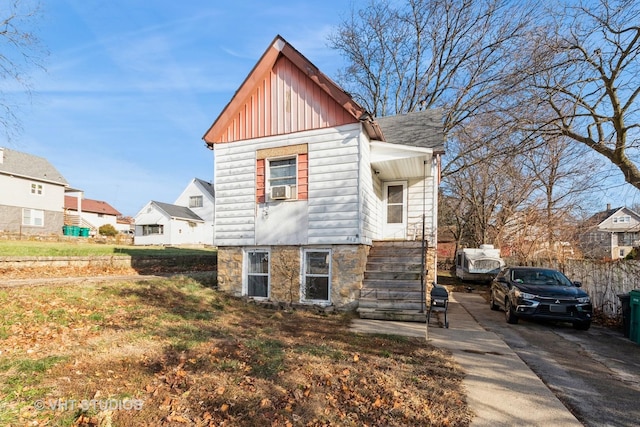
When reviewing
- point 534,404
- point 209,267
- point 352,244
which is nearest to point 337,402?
point 534,404

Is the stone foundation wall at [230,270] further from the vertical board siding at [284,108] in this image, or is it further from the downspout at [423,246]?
the downspout at [423,246]

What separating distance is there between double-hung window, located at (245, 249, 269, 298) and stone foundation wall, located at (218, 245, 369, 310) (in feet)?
0.83

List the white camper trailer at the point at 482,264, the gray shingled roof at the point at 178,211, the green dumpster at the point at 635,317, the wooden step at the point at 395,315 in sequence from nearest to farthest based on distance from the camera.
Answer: the green dumpster at the point at 635,317 → the wooden step at the point at 395,315 → the white camper trailer at the point at 482,264 → the gray shingled roof at the point at 178,211

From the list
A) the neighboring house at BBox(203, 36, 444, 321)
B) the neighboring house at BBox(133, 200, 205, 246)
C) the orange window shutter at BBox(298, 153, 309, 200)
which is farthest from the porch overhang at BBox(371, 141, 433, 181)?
the neighboring house at BBox(133, 200, 205, 246)

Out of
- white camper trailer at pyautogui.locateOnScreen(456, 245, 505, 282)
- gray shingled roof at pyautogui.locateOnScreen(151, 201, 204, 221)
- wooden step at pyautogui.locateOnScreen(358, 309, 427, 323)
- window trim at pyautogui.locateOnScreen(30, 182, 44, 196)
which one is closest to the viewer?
wooden step at pyautogui.locateOnScreen(358, 309, 427, 323)

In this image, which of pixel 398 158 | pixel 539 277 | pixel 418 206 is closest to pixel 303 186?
pixel 398 158

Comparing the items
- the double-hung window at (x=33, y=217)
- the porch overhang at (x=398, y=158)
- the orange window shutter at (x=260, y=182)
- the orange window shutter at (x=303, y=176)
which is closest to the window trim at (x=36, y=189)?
the double-hung window at (x=33, y=217)

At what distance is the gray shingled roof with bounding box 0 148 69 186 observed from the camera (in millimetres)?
26094

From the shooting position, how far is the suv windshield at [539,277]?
9.38 metres

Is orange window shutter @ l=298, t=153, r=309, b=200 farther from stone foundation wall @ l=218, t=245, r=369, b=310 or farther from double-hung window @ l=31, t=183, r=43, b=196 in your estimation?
double-hung window @ l=31, t=183, r=43, b=196

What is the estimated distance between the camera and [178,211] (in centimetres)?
3631

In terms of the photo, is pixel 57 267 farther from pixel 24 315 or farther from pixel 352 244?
pixel 352 244

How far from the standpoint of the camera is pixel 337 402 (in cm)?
372

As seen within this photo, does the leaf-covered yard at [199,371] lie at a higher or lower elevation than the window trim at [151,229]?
lower
